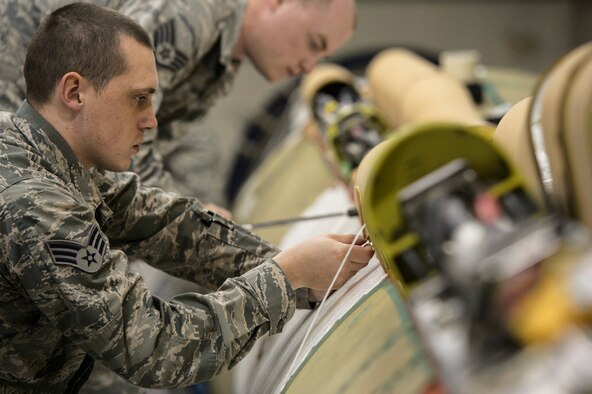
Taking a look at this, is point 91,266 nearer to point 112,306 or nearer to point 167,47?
point 112,306

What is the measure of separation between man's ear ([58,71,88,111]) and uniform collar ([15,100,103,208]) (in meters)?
0.05

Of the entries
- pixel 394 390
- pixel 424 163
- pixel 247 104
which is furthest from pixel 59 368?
pixel 247 104

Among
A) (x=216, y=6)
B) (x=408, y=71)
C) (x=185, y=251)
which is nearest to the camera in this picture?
(x=185, y=251)

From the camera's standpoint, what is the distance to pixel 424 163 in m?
1.04

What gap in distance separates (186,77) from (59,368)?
3.25ft

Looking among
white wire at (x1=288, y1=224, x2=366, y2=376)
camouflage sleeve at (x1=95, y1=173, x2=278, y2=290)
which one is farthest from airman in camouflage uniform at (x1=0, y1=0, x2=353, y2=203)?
white wire at (x1=288, y1=224, x2=366, y2=376)

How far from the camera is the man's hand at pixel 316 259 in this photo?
142 cm

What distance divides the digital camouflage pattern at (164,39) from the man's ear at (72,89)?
0.57 m

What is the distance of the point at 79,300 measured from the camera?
1252 millimetres

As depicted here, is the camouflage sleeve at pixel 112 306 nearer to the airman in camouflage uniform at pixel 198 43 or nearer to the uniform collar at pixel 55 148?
the uniform collar at pixel 55 148

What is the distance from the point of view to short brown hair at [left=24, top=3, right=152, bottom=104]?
54.2 inches

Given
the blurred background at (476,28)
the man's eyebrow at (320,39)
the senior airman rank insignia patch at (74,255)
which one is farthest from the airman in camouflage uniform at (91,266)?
the blurred background at (476,28)

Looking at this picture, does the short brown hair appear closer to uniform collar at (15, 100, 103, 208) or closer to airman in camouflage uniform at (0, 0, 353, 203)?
uniform collar at (15, 100, 103, 208)

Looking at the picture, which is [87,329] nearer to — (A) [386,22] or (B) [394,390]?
(B) [394,390]
